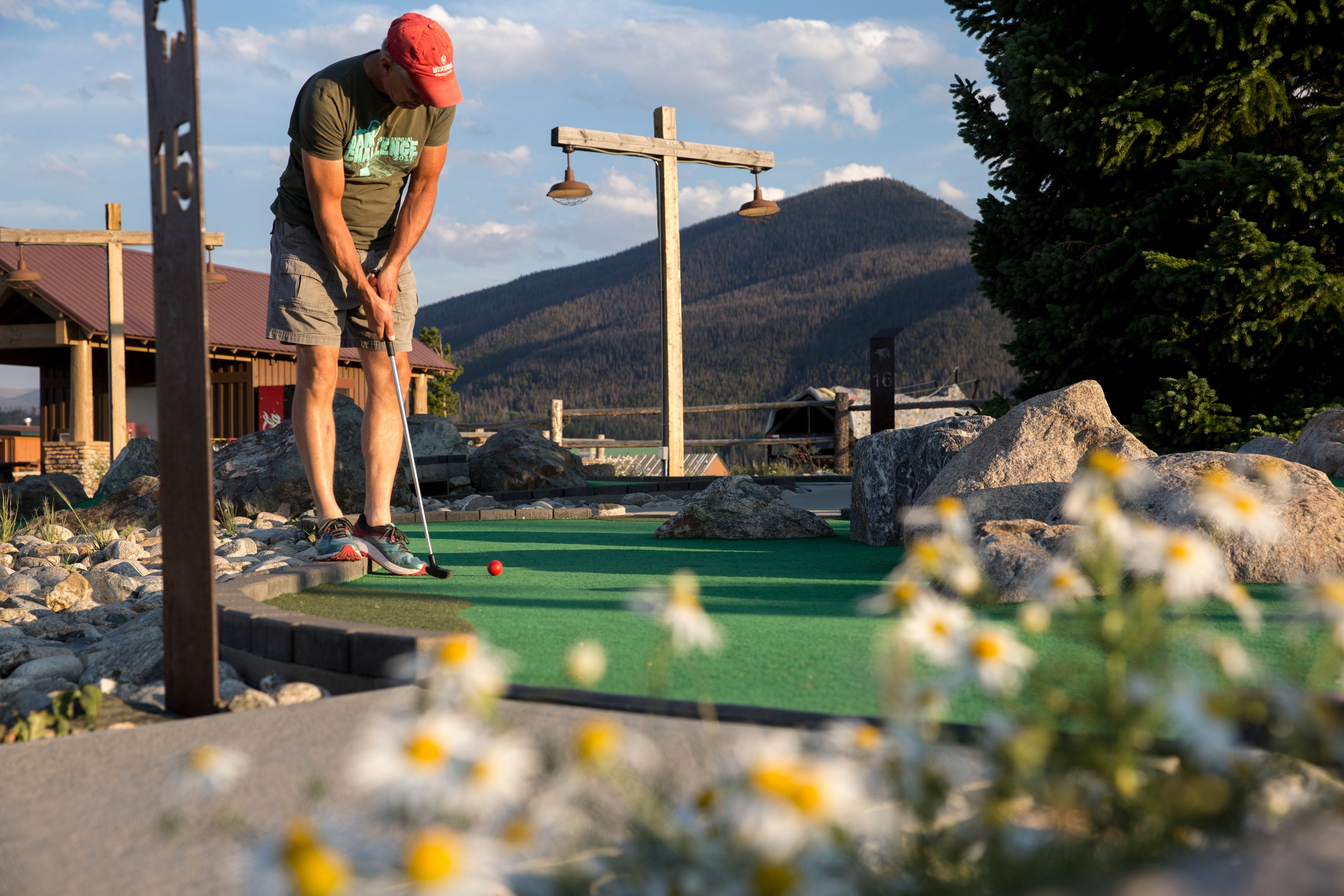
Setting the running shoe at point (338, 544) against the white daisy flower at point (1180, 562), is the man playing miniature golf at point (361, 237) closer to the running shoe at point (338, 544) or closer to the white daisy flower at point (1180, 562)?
the running shoe at point (338, 544)

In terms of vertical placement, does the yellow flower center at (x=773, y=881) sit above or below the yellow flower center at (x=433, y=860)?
below

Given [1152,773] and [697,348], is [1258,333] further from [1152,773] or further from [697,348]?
[697,348]

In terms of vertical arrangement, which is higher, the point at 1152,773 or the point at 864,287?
the point at 864,287

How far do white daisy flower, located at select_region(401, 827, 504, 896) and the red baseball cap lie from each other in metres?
3.42

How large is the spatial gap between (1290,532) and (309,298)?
11.9 ft

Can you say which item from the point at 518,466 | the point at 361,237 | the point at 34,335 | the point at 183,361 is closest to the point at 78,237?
the point at 34,335

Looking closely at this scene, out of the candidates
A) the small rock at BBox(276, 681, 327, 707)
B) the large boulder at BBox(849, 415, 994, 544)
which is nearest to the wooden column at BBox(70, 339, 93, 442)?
the large boulder at BBox(849, 415, 994, 544)

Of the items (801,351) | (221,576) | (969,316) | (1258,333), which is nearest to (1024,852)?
(221,576)

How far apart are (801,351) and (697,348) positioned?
30.9 feet

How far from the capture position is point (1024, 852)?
0.99 metres

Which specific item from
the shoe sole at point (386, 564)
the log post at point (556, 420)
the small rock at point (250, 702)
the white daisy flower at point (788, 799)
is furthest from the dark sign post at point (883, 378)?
the white daisy flower at point (788, 799)

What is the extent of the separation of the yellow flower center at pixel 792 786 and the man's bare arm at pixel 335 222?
342 centimetres

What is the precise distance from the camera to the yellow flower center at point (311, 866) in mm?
685

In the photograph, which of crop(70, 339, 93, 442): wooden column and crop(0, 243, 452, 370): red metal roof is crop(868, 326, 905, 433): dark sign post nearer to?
crop(0, 243, 452, 370): red metal roof
